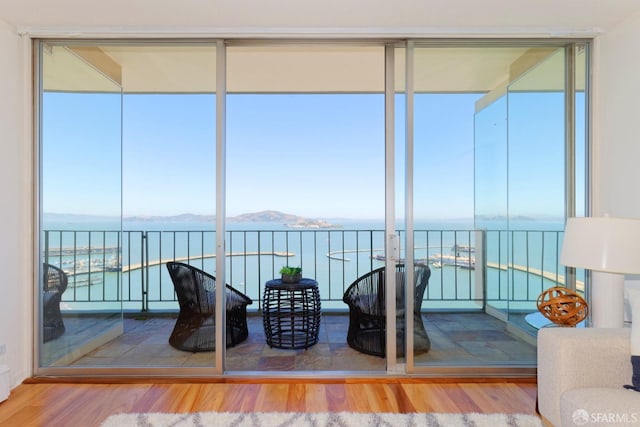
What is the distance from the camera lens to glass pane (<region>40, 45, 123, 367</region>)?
2645mm

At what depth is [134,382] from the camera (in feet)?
8.32

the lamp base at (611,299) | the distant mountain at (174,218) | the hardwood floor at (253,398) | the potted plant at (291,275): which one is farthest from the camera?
the potted plant at (291,275)

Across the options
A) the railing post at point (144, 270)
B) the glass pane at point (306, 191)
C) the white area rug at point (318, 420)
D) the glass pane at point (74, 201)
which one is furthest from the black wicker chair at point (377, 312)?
the glass pane at point (74, 201)

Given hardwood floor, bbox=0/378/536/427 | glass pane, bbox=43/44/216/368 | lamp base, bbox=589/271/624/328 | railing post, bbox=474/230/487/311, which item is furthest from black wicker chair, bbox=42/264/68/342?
lamp base, bbox=589/271/624/328

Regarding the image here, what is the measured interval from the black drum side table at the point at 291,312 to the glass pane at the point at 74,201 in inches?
54.1

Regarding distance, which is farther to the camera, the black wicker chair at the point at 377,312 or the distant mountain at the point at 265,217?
the distant mountain at the point at 265,217

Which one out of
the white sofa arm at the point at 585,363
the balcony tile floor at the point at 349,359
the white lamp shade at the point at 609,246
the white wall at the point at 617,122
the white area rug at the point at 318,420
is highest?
the white wall at the point at 617,122

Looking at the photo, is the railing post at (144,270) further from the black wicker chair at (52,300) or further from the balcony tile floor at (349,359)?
the black wicker chair at (52,300)

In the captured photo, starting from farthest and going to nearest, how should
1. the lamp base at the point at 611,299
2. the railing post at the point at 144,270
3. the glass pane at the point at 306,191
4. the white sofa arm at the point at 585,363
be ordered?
the glass pane at the point at 306,191 → the railing post at the point at 144,270 → the lamp base at the point at 611,299 → the white sofa arm at the point at 585,363

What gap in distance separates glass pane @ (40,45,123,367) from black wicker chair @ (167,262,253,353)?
0.55 metres

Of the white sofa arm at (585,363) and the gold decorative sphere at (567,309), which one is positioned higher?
the gold decorative sphere at (567,309)

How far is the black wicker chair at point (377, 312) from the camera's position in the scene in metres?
2.65
